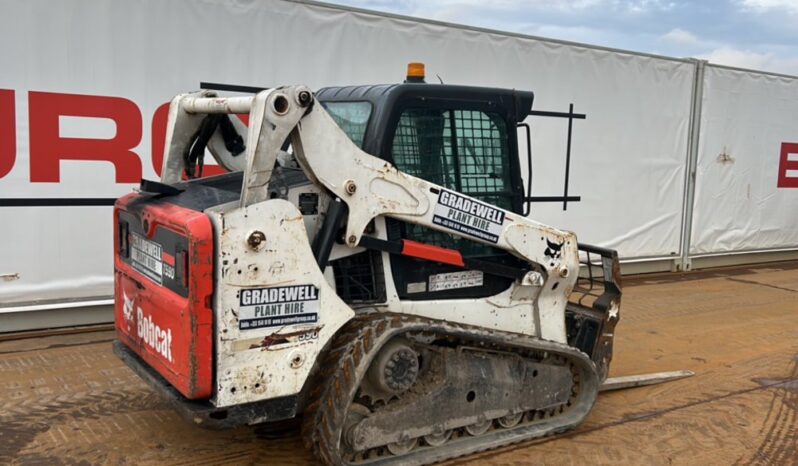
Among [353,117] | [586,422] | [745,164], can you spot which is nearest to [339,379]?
[353,117]

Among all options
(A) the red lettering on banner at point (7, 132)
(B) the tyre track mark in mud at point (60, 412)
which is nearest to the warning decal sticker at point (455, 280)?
(B) the tyre track mark in mud at point (60, 412)

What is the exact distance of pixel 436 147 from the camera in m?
4.16

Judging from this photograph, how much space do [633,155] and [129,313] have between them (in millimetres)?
7626

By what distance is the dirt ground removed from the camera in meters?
4.22

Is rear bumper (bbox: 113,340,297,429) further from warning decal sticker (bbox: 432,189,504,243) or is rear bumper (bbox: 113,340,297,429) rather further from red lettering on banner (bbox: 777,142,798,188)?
red lettering on banner (bbox: 777,142,798,188)

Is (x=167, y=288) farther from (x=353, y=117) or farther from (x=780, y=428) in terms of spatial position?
(x=780, y=428)

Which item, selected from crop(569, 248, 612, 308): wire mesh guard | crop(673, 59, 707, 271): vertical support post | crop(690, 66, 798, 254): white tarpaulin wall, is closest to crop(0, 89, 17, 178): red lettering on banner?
crop(569, 248, 612, 308): wire mesh guard

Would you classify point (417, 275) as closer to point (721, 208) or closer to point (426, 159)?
point (426, 159)

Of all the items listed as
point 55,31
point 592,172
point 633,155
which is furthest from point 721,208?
point 55,31

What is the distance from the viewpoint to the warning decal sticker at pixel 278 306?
11.1 ft

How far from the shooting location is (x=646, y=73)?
10078mm

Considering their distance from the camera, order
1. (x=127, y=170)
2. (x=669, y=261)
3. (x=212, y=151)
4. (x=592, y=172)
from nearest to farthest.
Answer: (x=212, y=151) < (x=127, y=170) < (x=592, y=172) < (x=669, y=261)

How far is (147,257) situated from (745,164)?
984cm

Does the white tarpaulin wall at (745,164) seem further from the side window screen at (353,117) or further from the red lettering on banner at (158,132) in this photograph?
the side window screen at (353,117)
